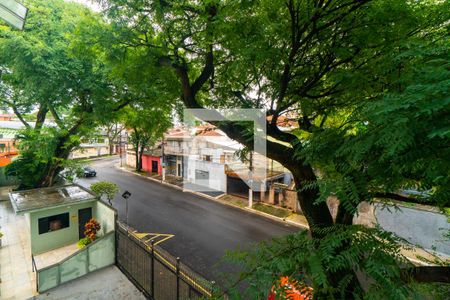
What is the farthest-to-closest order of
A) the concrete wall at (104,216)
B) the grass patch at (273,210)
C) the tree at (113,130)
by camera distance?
the tree at (113,130) < the grass patch at (273,210) < the concrete wall at (104,216)

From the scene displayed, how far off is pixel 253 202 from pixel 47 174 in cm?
1266

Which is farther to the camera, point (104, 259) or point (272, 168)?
point (272, 168)

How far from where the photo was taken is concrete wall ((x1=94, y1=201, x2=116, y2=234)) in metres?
8.53

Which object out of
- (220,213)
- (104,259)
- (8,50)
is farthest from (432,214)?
(8,50)

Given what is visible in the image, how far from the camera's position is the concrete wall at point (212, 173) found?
702 inches

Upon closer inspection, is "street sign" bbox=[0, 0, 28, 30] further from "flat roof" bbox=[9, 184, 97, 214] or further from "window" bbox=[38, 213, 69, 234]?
"window" bbox=[38, 213, 69, 234]

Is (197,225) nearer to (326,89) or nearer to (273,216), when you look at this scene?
(273,216)

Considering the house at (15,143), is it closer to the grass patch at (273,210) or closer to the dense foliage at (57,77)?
the dense foliage at (57,77)

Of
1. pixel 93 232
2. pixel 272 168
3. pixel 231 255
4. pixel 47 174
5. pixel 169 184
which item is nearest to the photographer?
pixel 231 255

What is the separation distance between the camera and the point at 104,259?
7738 mm

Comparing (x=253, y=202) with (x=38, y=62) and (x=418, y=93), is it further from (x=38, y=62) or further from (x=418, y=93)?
(x=418, y=93)

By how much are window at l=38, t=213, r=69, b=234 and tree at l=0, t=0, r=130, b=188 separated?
113 inches

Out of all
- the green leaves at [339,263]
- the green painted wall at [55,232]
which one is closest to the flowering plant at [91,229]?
the green painted wall at [55,232]

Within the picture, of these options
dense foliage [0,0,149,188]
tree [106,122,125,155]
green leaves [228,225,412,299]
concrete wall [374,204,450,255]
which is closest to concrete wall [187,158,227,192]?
tree [106,122,125,155]
